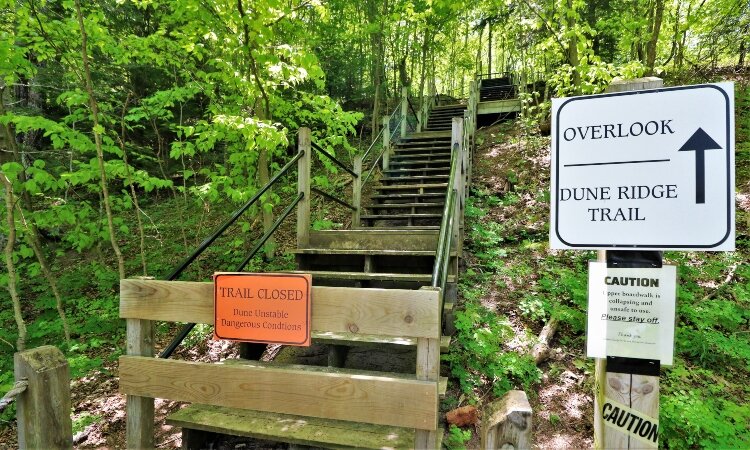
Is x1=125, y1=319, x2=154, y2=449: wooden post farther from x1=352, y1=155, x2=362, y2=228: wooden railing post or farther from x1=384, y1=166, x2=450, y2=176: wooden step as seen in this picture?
x1=384, y1=166, x2=450, y2=176: wooden step

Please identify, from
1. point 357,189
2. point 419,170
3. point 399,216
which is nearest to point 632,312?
point 399,216

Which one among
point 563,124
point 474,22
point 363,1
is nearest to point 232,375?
point 563,124

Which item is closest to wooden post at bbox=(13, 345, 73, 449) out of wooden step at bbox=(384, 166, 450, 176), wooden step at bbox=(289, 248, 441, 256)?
wooden step at bbox=(289, 248, 441, 256)

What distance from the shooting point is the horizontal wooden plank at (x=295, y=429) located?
2.04 metres

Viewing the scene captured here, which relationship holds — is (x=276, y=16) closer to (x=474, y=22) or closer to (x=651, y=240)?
(x=651, y=240)

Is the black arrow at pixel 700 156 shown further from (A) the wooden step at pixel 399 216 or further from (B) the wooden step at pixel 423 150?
(B) the wooden step at pixel 423 150

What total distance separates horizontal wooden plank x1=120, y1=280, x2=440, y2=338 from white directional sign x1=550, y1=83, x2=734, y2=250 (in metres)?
0.73

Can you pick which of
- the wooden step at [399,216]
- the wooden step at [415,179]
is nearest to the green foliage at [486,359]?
the wooden step at [399,216]

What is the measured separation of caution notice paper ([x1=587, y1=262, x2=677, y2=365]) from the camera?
3.50ft

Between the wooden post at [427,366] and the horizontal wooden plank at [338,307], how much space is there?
0.08m

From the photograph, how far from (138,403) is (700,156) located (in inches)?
111

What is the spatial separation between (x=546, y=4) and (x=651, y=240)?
22.4 feet

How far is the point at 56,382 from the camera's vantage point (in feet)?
4.98

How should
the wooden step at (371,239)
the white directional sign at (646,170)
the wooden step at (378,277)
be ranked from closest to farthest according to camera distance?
1. the white directional sign at (646,170)
2. the wooden step at (378,277)
3. the wooden step at (371,239)
